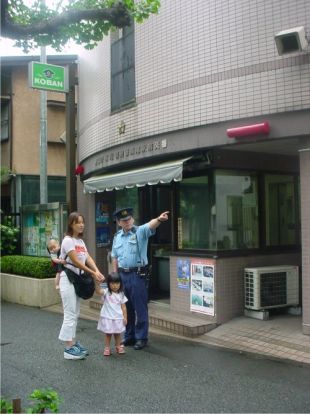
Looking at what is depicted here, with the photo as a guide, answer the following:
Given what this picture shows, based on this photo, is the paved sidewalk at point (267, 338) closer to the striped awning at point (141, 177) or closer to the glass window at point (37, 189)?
the striped awning at point (141, 177)

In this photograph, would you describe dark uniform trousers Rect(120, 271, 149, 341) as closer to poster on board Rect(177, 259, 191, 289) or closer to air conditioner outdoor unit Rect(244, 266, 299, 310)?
poster on board Rect(177, 259, 191, 289)

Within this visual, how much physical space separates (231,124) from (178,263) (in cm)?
250

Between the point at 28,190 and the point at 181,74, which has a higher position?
the point at 181,74

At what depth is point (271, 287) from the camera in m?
8.16

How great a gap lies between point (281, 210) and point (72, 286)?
419cm

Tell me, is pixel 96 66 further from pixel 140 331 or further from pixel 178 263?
pixel 140 331

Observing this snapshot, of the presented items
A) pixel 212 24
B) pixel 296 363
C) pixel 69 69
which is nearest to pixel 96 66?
pixel 69 69

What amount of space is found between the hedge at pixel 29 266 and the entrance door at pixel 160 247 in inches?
91.0

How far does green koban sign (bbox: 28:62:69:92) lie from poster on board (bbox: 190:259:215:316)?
17.9ft

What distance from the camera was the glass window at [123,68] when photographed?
9.59m

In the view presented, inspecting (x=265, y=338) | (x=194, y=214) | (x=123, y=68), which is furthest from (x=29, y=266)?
(x=265, y=338)

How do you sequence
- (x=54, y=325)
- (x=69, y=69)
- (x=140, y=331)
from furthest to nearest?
(x=69, y=69), (x=54, y=325), (x=140, y=331)

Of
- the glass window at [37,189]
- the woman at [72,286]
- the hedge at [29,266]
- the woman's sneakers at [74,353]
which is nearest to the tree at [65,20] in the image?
the woman at [72,286]

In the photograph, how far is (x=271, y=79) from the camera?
7113mm
